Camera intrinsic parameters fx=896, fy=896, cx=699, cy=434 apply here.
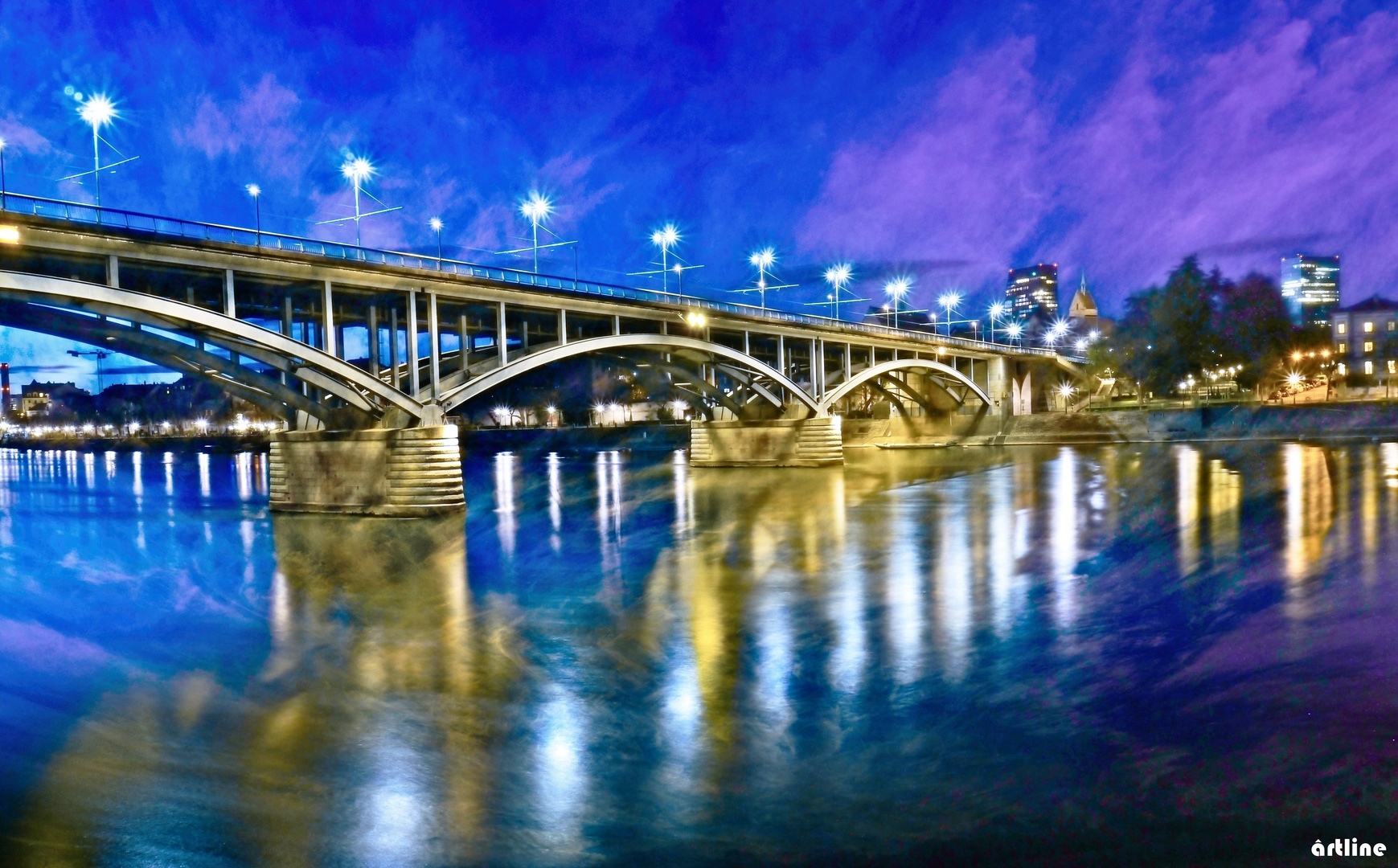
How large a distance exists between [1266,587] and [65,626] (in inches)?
810

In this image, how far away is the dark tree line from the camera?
7144 cm

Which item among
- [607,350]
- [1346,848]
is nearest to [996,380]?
[607,350]

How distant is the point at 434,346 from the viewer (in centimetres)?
3077

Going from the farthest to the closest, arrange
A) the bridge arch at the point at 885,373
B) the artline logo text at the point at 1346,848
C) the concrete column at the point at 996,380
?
1. the concrete column at the point at 996,380
2. the bridge arch at the point at 885,373
3. the artline logo text at the point at 1346,848

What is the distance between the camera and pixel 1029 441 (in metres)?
81.4

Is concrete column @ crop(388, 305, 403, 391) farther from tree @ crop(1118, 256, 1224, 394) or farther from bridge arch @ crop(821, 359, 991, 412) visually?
tree @ crop(1118, 256, 1224, 394)

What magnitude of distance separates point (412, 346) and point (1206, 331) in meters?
66.4

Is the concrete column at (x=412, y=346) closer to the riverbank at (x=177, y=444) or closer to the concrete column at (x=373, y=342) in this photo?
the concrete column at (x=373, y=342)

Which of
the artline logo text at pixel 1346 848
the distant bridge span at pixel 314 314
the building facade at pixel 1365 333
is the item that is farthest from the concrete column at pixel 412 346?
the building facade at pixel 1365 333

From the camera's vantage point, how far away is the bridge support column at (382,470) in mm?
30688

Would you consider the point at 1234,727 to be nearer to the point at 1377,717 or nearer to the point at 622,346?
the point at 1377,717

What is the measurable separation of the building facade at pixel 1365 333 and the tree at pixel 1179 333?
204 ft

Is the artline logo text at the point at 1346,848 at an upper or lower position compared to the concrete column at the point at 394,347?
lower

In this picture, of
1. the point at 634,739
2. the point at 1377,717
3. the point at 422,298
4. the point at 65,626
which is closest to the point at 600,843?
the point at 634,739
